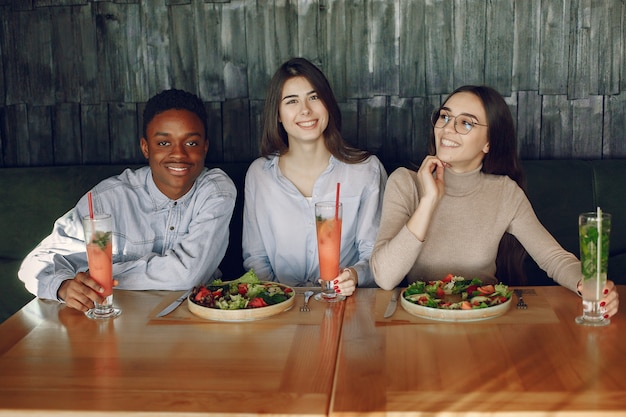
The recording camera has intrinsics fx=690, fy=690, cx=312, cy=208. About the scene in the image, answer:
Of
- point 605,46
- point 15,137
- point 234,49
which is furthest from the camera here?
point 15,137

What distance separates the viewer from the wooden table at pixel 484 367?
4.20 feet

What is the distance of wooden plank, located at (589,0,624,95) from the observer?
324 centimetres

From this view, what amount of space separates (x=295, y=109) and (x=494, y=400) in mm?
1635

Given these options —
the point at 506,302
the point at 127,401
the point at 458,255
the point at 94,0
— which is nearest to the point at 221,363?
the point at 127,401

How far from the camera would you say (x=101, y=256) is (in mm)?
1881

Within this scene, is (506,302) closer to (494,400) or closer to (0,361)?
(494,400)

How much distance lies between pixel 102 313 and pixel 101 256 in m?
0.15

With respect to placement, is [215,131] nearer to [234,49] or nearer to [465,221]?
[234,49]

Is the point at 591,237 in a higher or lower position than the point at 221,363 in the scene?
higher

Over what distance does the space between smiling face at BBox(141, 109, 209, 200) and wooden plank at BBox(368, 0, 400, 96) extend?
3.38 feet

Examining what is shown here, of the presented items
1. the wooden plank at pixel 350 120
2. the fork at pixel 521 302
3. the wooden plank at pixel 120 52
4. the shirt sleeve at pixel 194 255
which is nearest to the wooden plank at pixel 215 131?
the wooden plank at pixel 120 52

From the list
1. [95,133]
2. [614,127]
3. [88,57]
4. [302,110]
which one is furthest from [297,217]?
[614,127]

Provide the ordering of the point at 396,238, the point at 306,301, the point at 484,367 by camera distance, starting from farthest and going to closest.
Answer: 1. the point at 396,238
2. the point at 306,301
3. the point at 484,367

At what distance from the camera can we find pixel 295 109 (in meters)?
2.70
